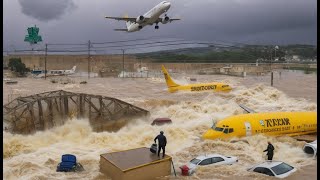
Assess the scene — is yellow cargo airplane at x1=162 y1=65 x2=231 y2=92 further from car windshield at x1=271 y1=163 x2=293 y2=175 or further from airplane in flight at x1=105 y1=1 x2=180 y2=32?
car windshield at x1=271 y1=163 x2=293 y2=175

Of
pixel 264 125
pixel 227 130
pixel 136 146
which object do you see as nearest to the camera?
pixel 227 130

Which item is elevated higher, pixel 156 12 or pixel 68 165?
pixel 156 12

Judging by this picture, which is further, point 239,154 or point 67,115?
point 67,115

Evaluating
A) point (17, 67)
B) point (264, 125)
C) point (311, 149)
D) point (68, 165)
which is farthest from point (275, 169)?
point (17, 67)

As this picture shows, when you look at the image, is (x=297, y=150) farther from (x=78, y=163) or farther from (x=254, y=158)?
(x=78, y=163)

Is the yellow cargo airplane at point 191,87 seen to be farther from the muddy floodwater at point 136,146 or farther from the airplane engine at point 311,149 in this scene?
the airplane engine at point 311,149

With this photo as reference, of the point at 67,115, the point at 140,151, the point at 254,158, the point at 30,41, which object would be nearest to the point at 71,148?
the point at 67,115

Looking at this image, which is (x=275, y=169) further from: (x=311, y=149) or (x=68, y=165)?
(x=68, y=165)
